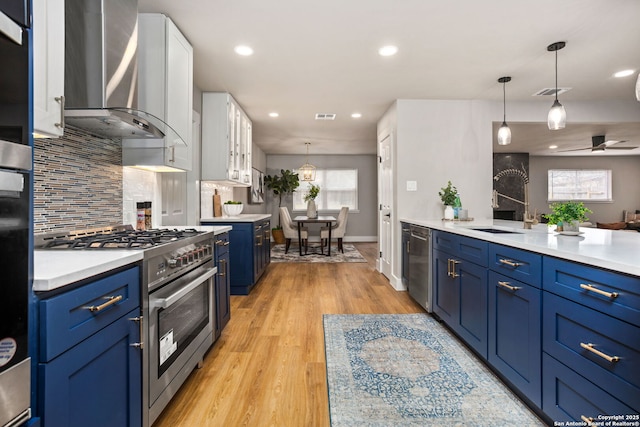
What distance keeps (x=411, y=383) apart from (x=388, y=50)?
2539 mm

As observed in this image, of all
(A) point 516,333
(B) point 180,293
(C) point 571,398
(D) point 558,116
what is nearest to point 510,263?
(A) point 516,333

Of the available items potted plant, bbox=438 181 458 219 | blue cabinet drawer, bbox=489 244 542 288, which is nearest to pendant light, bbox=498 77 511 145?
potted plant, bbox=438 181 458 219

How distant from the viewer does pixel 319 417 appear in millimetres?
1671

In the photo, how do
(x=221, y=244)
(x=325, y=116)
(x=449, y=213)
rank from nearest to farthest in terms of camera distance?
(x=221, y=244) < (x=449, y=213) < (x=325, y=116)

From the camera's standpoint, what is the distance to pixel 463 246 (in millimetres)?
2441

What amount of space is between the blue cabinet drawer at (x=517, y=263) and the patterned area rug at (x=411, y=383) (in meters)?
0.66

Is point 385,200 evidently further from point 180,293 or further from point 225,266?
point 180,293

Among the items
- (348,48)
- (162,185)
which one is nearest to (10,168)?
(162,185)

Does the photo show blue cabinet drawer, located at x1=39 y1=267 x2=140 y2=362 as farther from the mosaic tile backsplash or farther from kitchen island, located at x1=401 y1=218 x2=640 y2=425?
kitchen island, located at x1=401 y1=218 x2=640 y2=425

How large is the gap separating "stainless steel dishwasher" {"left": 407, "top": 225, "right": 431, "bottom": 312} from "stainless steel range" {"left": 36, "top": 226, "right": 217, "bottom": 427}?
6.51 ft

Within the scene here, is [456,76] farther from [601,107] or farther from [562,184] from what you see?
[562,184]

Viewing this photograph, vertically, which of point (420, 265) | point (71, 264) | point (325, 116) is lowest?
point (420, 265)

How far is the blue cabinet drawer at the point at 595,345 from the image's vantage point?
1.13 m

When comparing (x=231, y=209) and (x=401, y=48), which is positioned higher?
(x=401, y=48)
